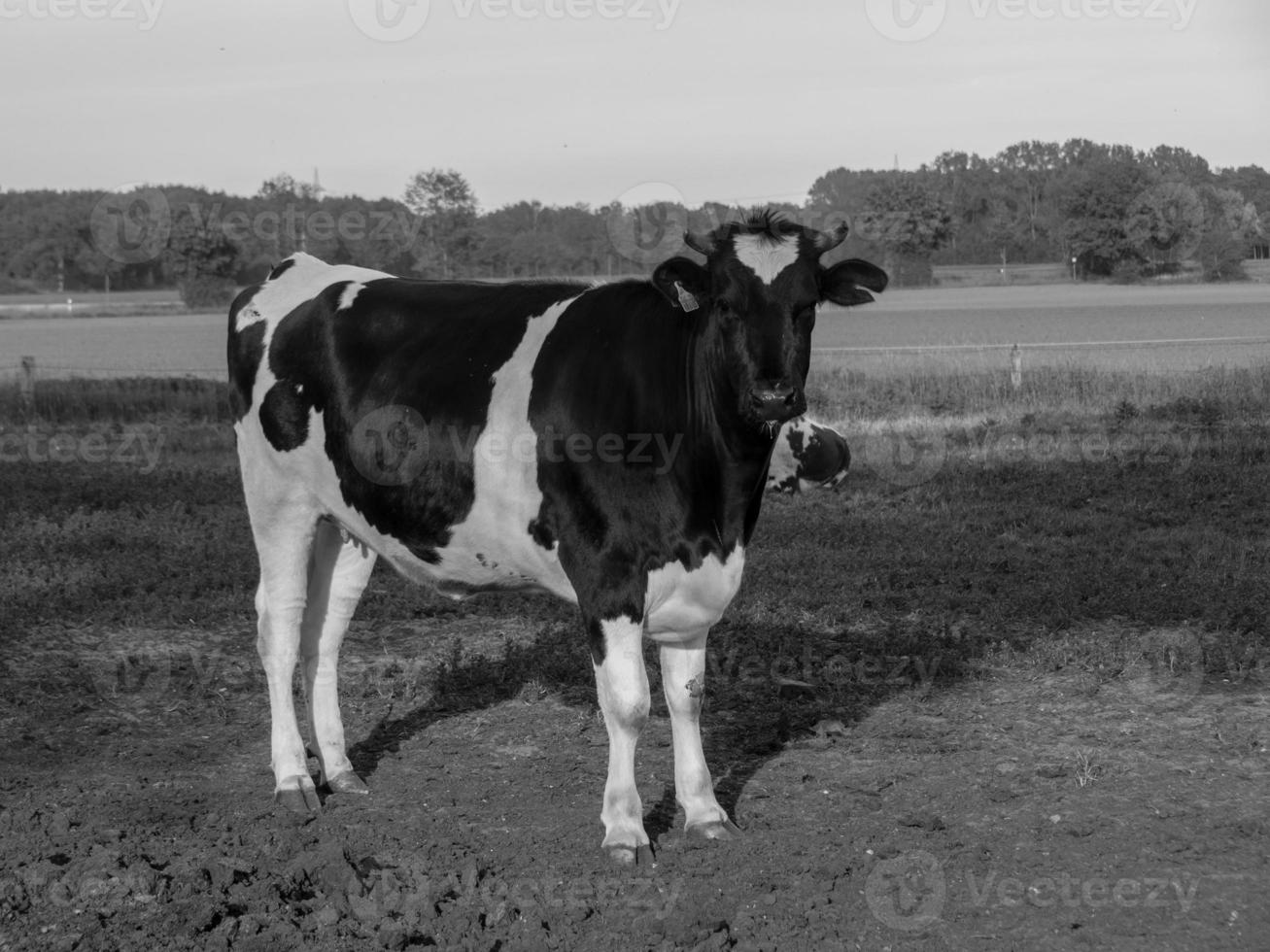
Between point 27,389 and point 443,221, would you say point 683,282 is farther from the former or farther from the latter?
point 443,221

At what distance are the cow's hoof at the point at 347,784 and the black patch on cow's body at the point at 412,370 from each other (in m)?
1.05

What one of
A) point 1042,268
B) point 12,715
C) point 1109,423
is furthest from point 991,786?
point 1042,268

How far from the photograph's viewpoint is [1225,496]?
11453 millimetres

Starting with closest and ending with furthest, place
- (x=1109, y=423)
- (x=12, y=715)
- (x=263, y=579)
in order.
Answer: (x=263, y=579) → (x=12, y=715) → (x=1109, y=423)

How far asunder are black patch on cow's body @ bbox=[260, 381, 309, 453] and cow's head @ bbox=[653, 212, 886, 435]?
1.79m

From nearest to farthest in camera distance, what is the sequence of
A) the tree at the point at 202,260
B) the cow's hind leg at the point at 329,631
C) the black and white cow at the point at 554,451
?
1. the black and white cow at the point at 554,451
2. the cow's hind leg at the point at 329,631
3. the tree at the point at 202,260

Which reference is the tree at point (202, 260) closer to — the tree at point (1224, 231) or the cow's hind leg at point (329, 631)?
the tree at point (1224, 231)

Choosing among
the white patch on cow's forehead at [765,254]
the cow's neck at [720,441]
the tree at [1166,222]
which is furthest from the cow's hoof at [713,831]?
the tree at [1166,222]

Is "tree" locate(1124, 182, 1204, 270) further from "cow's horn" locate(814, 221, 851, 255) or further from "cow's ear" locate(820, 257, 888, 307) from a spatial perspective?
"cow's horn" locate(814, 221, 851, 255)

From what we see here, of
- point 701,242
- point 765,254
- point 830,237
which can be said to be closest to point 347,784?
point 701,242

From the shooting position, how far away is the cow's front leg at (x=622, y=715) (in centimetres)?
490

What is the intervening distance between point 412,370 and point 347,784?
1764mm

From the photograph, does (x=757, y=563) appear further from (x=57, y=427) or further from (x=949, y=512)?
(x=57, y=427)

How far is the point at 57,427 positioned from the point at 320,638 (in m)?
13.7
